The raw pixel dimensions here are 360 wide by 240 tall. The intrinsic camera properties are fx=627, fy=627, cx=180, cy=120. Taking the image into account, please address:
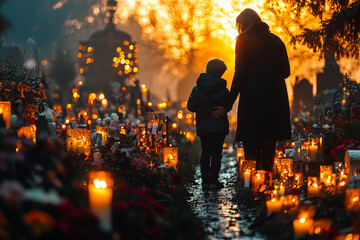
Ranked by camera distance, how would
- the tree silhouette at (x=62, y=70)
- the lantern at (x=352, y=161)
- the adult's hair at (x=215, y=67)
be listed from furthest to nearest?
the tree silhouette at (x=62, y=70), the adult's hair at (x=215, y=67), the lantern at (x=352, y=161)

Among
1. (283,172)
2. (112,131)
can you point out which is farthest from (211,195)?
(112,131)

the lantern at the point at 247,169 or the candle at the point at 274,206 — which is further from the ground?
the lantern at the point at 247,169

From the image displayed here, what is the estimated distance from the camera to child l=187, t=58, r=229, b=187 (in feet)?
31.3

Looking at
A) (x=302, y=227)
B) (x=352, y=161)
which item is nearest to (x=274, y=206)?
(x=302, y=227)

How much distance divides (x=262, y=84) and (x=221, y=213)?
1662mm

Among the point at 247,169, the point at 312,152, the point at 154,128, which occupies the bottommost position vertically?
the point at 247,169

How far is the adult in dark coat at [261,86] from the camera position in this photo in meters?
7.61

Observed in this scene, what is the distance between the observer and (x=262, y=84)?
762 cm

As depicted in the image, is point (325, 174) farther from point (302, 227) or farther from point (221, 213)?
point (302, 227)

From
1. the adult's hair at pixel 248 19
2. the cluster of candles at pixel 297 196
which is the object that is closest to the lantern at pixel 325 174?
the cluster of candles at pixel 297 196

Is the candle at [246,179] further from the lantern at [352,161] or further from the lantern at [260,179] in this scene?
the lantern at [352,161]

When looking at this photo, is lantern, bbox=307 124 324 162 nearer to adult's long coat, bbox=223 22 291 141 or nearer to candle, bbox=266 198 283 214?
adult's long coat, bbox=223 22 291 141

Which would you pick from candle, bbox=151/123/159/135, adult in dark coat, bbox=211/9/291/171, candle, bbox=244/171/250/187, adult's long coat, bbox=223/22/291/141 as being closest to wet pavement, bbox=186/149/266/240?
candle, bbox=244/171/250/187

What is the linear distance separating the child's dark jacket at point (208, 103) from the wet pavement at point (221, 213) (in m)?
0.93
